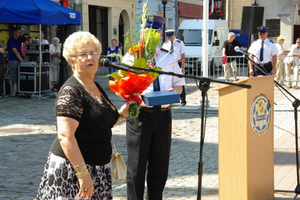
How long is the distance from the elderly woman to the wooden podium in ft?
5.80

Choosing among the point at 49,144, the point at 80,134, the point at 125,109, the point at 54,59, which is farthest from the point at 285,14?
the point at 80,134

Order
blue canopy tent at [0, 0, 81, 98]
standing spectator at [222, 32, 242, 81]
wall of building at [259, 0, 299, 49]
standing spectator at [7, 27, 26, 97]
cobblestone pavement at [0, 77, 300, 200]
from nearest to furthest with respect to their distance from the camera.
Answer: cobblestone pavement at [0, 77, 300, 200]
blue canopy tent at [0, 0, 81, 98]
standing spectator at [7, 27, 26, 97]
standing spectator at [222, 32, 242, 81]
wall of building at [259, 0, 299, 49]

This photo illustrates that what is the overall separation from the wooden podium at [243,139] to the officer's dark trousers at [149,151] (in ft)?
2.03

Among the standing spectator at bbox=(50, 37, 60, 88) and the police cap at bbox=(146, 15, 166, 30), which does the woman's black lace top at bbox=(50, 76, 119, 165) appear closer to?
the police cap at bbox=(146, 15, 166, 30)

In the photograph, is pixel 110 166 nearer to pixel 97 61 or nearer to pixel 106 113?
pixel 106 113

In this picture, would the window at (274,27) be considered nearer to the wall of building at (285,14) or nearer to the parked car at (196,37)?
the wall of building at (285,14)

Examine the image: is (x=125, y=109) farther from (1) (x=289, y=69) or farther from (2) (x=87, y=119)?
(1) (x=289, y=69)

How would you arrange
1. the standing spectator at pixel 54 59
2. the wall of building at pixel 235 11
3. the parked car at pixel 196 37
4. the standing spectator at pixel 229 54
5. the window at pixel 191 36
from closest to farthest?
the standing spectator at pixel 54 59 < the standing spectator at pixel 229 54 < the parked car at pixel 196 37 < the window at pixel 191 36 < the wall of building at pixel 235 11

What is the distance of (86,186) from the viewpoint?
353 centimetres

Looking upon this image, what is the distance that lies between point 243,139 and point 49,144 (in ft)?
16.7

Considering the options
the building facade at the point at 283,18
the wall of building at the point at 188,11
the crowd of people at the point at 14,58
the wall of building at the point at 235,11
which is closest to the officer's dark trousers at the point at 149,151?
the crowd of people at the point at 14,58

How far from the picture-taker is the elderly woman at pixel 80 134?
3473 mm

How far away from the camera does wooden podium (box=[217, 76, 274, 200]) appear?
5168 mm

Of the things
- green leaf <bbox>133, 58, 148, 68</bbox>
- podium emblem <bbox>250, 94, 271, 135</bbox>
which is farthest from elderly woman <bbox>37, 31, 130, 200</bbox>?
podium emblem <bbox>250, 94, 271, 135</bbox>
